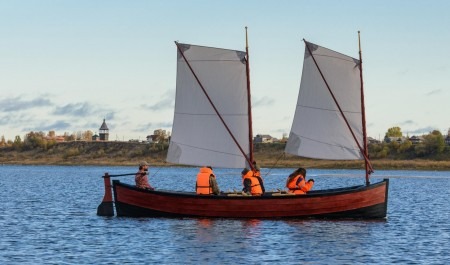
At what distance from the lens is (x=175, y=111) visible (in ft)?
166

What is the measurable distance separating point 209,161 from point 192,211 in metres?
3.23

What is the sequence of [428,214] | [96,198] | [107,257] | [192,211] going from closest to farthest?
[107,257] → [192,211] → [428,214] → [96,198]

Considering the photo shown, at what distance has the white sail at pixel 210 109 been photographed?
1970 inches

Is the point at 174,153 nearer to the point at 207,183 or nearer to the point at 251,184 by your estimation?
the point at 207,183

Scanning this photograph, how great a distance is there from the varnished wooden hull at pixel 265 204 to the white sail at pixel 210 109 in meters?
2.77

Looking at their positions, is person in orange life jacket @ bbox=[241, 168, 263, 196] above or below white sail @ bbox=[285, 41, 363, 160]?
below

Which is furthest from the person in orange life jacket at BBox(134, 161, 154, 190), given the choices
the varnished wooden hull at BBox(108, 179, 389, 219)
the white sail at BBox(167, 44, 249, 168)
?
the white sail at BBox(167, 44, 249, 168)

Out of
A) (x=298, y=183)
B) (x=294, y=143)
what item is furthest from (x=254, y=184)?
(x=294, y=143)

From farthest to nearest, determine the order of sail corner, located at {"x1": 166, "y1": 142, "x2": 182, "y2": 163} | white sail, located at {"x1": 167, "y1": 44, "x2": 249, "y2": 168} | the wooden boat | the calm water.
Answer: sail corner, located at {"x1": 166, "y1": 142, "x2": 182, "y2": 163}
white sail, located at {"x1": 167, "y1": 44, "x2": 249, "y2": 168}
the wooden boat
the calm water

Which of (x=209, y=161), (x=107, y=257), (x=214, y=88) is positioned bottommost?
(x=107, y=257)

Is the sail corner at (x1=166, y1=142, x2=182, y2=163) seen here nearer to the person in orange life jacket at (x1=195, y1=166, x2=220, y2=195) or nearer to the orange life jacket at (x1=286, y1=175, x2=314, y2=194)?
the person in orange life jacket at (x1=195, y1=166, x2=220, y2=195)

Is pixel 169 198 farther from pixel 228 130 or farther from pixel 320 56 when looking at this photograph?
pixel 320 56

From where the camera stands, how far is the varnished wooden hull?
47.4 m

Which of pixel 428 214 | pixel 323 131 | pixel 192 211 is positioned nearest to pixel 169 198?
pixel 192 211
